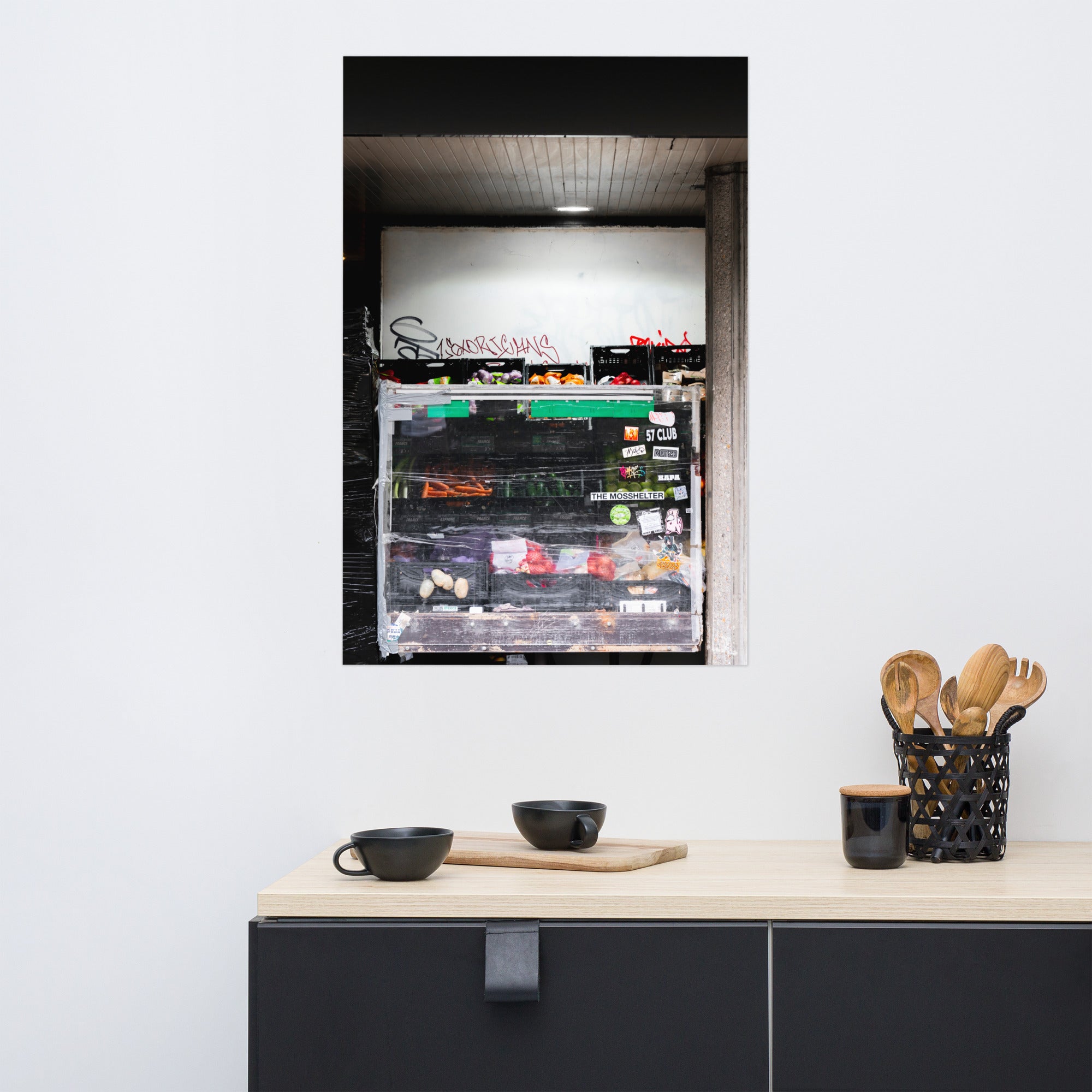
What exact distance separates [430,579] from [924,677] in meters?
1.06

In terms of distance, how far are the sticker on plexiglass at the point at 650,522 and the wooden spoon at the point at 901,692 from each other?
3.33 feet

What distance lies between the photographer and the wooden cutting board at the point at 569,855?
1.11 m

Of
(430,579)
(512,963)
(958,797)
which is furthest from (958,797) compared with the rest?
(430,579)

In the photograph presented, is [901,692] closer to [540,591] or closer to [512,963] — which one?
[512,963]

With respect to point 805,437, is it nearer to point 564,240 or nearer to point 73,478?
point 73,478

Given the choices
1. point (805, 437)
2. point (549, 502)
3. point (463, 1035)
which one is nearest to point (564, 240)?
point (549, 502)

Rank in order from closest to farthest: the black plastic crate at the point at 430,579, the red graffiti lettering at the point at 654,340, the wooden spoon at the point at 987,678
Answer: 1. the wooden spoon at the point at 987,678
2. the black plastic crate at the point at 430,579
3. the red graffiti lettering at the point at 654,340

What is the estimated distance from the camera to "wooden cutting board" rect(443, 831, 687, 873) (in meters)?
1.11

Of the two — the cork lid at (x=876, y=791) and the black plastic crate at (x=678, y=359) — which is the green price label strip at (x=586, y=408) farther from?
the cork lid at (x=876, y=791)

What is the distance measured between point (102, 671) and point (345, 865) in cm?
48

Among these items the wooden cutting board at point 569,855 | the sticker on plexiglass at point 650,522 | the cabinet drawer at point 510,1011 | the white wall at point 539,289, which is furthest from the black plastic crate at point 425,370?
the cabinet drawer at point 510,1011

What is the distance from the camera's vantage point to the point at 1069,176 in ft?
4.61

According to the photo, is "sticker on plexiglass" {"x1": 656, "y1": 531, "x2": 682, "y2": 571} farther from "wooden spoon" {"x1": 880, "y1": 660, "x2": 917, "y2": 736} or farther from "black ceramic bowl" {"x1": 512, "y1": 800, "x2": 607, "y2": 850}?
"black ceramic bowl" {"x1": 512, "y1": 800, "x2": 607, "y2": 850}

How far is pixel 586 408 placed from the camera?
224cm
